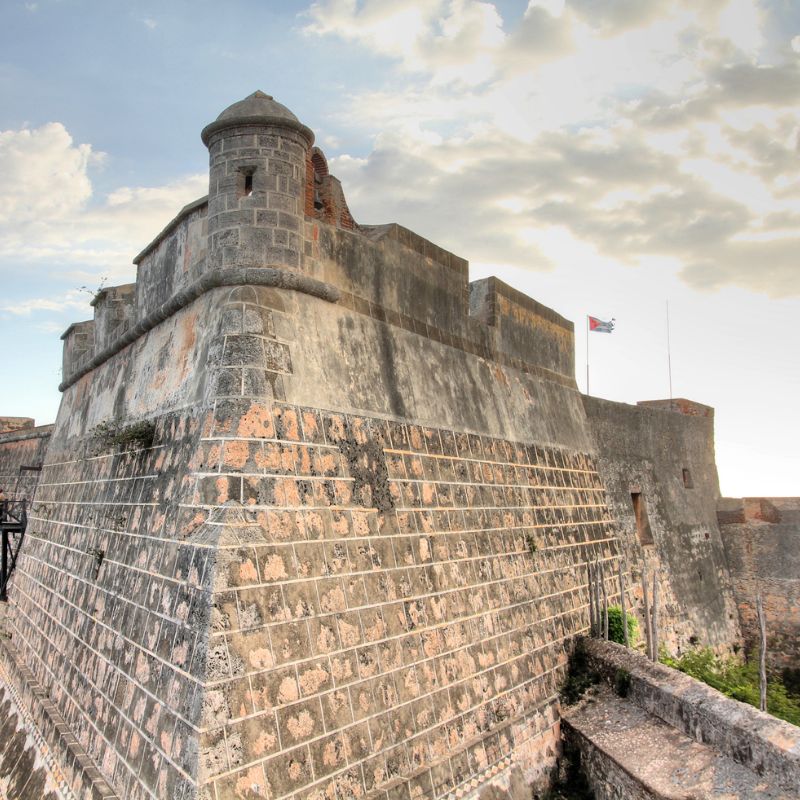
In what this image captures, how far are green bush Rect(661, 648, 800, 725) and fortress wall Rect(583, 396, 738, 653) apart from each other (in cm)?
67

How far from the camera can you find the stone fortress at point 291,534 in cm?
537

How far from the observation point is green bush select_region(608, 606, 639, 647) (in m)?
10.2

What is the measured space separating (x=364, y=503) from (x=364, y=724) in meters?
1.92

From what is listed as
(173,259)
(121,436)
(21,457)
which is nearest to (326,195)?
(173,259)

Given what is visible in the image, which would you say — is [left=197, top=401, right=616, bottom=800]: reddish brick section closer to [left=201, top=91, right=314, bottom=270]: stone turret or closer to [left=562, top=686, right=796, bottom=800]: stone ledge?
[left=562, top=686, right=796, bottom=800]: stone ledge

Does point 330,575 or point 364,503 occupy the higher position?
point 364,503

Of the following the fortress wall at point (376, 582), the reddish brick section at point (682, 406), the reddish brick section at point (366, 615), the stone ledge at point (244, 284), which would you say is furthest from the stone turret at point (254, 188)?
the reddish brick section at point (682, 406)

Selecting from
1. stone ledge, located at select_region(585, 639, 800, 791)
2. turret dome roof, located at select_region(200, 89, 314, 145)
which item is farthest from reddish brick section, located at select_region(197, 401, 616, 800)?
turret dome roof, located at select_region(200, 89, 314, 145)

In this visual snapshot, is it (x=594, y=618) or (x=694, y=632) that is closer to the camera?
(x=594, y=618)

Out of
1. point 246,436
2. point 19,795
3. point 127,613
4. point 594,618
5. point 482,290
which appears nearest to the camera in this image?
point 246,436

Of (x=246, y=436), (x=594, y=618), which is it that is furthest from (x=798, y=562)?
(x=246, y=436)

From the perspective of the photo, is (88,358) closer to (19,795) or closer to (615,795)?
(19,795)

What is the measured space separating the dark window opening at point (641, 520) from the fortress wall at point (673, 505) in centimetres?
13

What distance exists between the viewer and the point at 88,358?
37.9 ft
